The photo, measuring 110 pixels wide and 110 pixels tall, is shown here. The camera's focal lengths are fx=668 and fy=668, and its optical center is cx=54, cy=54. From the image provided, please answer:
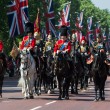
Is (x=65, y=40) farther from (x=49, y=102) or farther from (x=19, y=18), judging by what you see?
(x=19, y=18)

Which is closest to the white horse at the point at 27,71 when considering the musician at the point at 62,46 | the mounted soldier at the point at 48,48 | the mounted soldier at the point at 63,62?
the mounted soldier at the point at 63,62

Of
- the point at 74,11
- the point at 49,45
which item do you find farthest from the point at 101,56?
the point at 74,11

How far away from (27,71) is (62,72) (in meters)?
1.26

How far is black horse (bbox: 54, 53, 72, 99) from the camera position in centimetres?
2381

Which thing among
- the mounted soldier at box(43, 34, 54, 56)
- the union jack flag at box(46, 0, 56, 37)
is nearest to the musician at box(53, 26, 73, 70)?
the mounted soldier at box(43, 34, 54, 56)

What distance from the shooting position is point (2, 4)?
6097cm

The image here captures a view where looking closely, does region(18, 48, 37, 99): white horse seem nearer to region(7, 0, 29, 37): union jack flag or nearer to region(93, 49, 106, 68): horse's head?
region(93, 49, 106, 68): horse's head

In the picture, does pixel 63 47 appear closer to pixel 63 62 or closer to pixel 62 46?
pixel 62 46

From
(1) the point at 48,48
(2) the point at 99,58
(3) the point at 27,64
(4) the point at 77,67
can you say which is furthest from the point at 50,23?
(2) the point at 99,58

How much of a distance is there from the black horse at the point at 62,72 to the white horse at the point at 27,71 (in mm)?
882

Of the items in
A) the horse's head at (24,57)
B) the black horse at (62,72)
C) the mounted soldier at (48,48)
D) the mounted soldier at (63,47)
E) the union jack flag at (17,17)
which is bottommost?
the black horse at (62,72)

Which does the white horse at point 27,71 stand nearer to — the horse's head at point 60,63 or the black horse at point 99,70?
the horse's head at point 60,63

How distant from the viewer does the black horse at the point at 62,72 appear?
2381cm

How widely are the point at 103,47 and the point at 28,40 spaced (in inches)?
107
